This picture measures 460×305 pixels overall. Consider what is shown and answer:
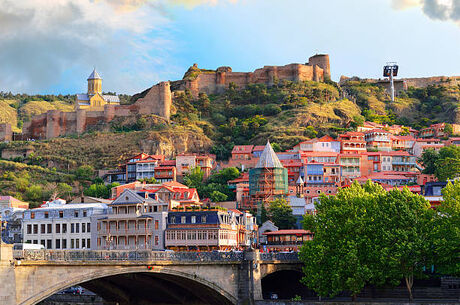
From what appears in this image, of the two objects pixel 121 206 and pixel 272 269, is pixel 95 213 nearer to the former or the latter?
pixel 121 206

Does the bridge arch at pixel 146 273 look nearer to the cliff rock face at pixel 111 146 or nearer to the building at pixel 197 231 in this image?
the building at pixel 197 231

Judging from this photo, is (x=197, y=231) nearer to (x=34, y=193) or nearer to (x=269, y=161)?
(x=269, y=161)

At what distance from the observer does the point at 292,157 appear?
11275 centimetres

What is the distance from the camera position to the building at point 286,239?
3078 inches

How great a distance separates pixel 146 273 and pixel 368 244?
16.0 metres

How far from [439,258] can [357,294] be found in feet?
23.9

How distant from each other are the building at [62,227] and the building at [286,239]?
17.2m

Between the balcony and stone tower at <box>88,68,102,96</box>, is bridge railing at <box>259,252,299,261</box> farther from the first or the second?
stone tower at <box>88,68,102,96</box>

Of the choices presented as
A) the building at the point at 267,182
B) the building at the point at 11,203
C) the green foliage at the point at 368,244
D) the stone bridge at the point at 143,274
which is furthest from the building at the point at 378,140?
the green foliage at the point at 368,244

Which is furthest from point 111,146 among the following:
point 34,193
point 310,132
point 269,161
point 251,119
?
point 269,161


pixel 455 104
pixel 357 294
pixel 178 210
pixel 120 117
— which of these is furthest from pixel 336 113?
pixel 357 294

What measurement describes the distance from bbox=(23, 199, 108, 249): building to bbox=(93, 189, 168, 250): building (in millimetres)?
1788

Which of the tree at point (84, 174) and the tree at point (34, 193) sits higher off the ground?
the tree at point (84, 174)

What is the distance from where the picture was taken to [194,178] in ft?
352
